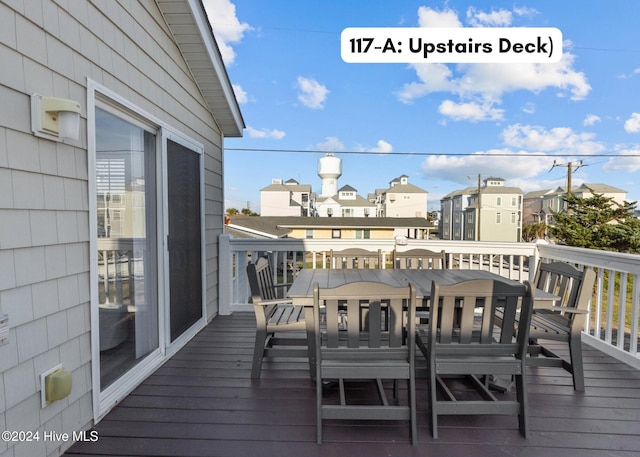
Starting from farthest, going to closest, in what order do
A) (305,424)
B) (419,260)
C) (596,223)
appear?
(596,223) → (419,260) → (305,424)

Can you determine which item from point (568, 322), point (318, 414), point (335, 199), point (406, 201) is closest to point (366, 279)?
point (318, 414)

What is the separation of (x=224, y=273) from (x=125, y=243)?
79.4 inches

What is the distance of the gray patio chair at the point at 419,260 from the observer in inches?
148

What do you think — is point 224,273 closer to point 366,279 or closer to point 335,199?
point 366,279

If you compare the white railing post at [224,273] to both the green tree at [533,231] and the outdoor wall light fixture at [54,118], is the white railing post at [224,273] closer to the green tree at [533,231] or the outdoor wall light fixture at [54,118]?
the outdoor wall light fixture at [54,118]

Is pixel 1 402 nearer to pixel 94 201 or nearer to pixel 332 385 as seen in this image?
pixel 94 201

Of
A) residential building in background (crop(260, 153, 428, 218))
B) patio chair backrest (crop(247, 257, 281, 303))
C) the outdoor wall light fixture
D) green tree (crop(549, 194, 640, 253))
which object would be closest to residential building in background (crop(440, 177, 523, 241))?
residential building in background (crop(260, 153, 428, 218))

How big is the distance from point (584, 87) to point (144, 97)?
16350mm

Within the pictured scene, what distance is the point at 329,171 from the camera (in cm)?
3186

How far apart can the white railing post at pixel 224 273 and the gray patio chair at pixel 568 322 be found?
320 centimetres

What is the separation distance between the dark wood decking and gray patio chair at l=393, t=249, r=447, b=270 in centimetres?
126

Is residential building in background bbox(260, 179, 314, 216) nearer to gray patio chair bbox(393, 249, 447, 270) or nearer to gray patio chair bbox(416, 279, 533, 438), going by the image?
gray patio chair bbox(393, 249, 447, 270)

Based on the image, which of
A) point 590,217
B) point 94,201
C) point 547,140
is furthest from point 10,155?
point 547,140

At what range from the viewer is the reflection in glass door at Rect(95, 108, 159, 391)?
2291 mm
